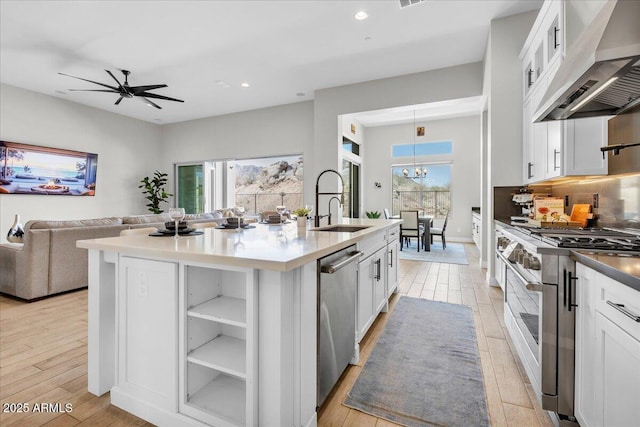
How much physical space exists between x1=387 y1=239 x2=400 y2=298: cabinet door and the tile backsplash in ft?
5.34

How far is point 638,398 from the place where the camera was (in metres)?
0.92

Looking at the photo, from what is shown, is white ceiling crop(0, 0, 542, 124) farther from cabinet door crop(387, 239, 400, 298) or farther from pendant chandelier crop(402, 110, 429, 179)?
pendant chandelier crop(402, 110, 429, 179)

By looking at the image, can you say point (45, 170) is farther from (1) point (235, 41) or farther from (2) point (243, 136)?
(1) point (235, 41)

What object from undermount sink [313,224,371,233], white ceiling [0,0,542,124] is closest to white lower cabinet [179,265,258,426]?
undermount sink [313,224,371,233]

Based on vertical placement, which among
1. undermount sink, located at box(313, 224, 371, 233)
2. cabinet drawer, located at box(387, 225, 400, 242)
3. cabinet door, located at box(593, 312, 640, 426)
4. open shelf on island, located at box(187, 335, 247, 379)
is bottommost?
open shelf on island, located at box(187, 335, 247, 379)

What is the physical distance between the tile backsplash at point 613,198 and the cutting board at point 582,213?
4 centimetres

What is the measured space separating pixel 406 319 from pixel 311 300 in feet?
5.62

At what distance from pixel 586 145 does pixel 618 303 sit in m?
1.79

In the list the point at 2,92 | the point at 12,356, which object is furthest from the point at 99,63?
the point at 12,356

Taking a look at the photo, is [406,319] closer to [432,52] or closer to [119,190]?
[432,52]

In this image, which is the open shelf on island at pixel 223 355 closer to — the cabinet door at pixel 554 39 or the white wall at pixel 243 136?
the cabinet door at pixel 554 39

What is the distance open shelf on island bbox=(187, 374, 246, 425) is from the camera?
134 cm

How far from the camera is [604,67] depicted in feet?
4.12

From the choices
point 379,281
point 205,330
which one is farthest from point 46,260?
point 379,281
